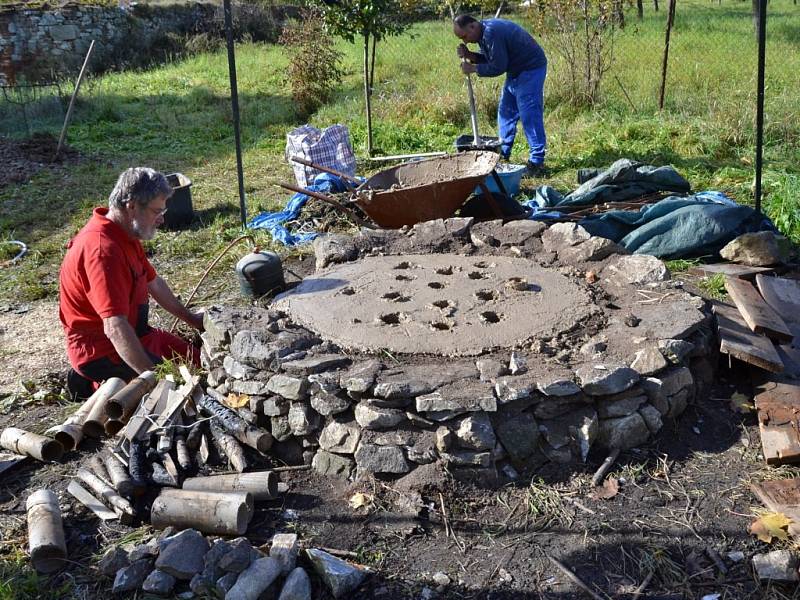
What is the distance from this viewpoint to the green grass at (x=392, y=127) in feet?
22.6

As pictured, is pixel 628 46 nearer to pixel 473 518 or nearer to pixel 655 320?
pixel 655 320

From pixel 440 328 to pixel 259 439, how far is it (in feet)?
3.39

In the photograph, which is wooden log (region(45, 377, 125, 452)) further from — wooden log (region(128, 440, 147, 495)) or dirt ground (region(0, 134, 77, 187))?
dirt ground (region(0, 134, 77, 187))

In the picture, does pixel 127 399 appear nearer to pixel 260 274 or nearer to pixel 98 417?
pixel 98 417

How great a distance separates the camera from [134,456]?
328 cm

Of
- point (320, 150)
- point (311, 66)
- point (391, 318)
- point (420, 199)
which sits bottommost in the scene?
point (391, 318)

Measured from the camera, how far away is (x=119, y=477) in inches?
126

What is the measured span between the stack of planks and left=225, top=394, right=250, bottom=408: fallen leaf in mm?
2265

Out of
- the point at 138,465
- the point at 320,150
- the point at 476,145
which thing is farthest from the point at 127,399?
the point at 320,150

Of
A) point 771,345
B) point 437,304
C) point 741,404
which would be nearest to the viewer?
point 741,404

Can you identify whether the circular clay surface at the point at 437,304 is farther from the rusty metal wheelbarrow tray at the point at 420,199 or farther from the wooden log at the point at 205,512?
the rusty metal wheelbarrow tray at the point at 420,199

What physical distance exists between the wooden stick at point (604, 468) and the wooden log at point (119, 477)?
193 centimetres

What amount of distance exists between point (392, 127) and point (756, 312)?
6739mm

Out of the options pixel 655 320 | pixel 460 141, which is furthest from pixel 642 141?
pixel 655 320
